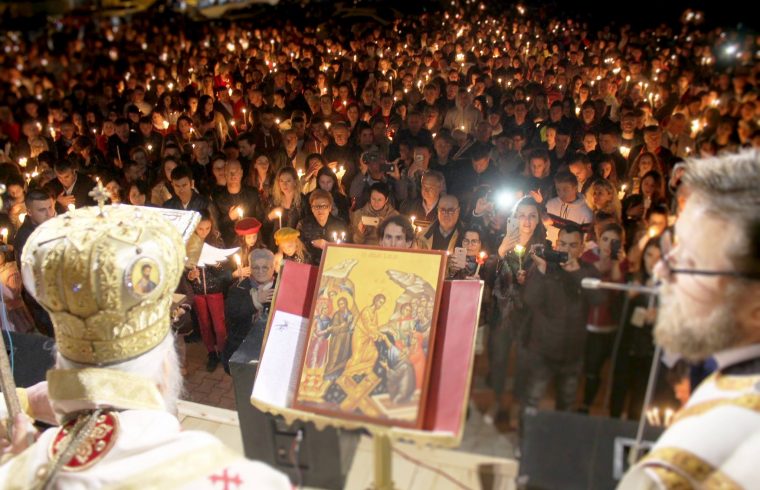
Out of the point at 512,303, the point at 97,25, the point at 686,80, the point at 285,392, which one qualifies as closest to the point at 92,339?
the point at 285,392

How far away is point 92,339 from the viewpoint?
1830mm

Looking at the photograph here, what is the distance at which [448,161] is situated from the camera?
689cm

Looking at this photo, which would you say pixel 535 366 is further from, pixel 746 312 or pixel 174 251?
pixel 174 251

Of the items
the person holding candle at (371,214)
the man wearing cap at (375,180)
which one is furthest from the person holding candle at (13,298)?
the man wearing cap at (375,180)

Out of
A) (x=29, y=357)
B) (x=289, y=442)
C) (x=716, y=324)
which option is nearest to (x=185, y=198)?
(x=29, y=357)

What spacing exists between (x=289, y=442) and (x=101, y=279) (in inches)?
62.4

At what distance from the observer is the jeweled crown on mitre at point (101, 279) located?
1766 millimetres

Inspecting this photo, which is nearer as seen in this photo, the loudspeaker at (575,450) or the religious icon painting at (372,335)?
the religious icon painting at (372,335)

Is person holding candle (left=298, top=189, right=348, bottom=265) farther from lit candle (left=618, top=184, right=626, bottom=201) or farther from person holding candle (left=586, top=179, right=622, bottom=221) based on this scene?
lit candle (left=618, top=184, right=626, bottom=201)

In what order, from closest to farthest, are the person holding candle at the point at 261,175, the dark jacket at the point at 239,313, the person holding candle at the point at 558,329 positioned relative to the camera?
1. the person holding candle at the point at 558,329
2. the dark jacket at the point at 239,313
3. the person holding candle at the point at 261,175

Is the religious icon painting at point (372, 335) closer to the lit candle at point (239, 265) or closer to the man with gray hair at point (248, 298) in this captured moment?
the man with gray hair at point (248, 298)

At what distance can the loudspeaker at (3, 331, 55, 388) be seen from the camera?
3248 millimetres

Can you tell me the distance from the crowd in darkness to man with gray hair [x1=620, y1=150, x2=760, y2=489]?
467 mm

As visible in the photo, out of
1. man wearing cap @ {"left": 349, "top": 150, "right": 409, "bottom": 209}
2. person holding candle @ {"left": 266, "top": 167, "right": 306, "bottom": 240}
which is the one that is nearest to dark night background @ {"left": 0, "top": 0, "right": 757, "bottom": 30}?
man wearing cap @ {"left": 349, "top": 150, "right": 409, "bottom": 209}
